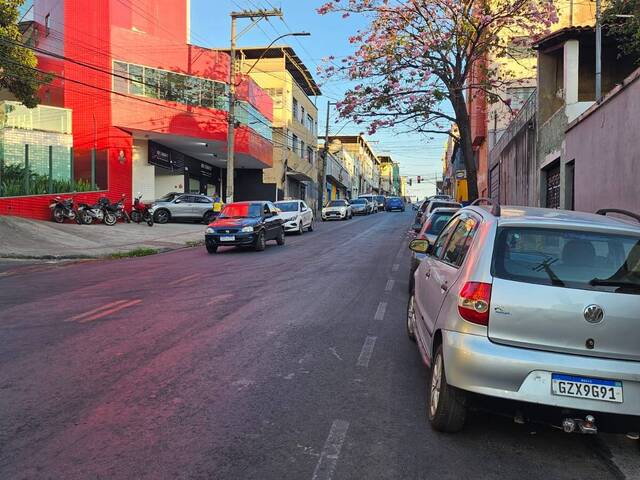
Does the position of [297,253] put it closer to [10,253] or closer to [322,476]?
[10,253]

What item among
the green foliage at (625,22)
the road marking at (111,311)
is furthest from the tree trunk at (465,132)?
the road marking at (111,311)

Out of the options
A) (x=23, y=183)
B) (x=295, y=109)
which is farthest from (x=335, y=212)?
(x=23, y=183)

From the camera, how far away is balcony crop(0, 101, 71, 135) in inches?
843

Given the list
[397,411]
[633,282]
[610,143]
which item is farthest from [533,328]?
[610,143]

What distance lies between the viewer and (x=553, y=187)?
1723 cm

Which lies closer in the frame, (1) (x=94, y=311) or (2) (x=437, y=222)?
(1) (x=94, y=311)

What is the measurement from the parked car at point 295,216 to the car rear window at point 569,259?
65.8ft

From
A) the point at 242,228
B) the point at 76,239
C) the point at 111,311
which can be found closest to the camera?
the point at 111,311

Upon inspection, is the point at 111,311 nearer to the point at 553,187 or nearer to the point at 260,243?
the point at 260,243

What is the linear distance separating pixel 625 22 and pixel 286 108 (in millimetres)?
33489

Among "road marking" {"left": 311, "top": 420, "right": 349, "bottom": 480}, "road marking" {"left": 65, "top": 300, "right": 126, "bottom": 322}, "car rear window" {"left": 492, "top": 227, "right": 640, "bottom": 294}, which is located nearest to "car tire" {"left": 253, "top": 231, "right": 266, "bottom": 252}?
"road marking" {"left": 65, "top": 300, "right": 126, "bottom": 322}

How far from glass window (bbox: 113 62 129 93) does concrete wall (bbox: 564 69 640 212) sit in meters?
20.6

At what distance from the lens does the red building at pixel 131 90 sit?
84.8ft

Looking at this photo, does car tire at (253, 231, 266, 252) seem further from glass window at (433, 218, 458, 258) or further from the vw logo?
the vw logo
